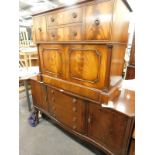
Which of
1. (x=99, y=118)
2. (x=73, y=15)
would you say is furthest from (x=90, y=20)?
(x=99, y=118)

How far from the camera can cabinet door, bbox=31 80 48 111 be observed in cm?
171

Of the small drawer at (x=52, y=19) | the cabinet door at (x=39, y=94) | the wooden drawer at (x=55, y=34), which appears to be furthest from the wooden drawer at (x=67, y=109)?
the small drawer at (x=52, y=19)

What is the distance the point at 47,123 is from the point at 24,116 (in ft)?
1.87

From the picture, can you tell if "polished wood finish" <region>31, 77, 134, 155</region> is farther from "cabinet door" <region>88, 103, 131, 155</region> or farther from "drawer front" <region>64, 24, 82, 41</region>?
"drawer front" <region>64, 24, 82, 41</region>

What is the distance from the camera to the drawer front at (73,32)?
3.48 ft

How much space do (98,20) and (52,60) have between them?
76cm

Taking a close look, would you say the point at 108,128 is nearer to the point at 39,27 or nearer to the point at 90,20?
the point at 90,20

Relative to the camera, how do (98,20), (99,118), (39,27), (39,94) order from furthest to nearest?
(39,94), (39,27), (99,118), (98,20)

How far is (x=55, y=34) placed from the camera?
1270 millimetres

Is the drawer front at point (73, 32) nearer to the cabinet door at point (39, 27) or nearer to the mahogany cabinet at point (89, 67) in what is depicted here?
the mahogany cabinet at point (89, 67)

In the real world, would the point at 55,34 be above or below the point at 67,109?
above

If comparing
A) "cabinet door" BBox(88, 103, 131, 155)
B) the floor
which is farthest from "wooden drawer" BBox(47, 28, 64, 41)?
the floor

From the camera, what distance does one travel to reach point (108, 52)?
3.17 feet
